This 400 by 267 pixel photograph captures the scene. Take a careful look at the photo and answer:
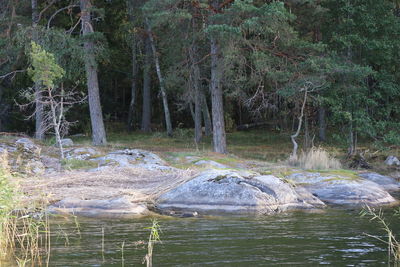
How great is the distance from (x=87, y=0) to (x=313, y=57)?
30.2ft

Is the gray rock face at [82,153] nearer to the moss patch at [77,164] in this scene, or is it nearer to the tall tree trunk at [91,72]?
the moss patch at [77,164]

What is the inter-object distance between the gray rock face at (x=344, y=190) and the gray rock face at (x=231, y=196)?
863mm

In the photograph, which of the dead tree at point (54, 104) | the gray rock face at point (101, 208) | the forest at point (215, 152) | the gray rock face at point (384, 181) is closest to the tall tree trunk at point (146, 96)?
the forest at point (215, 152)

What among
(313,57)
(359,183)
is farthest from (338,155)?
(359,183)

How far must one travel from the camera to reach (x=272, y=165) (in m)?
17.5

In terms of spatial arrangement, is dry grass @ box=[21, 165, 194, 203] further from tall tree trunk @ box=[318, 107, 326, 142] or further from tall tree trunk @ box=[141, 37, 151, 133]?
tall tree trunk @ box=[141, 37, 151, 133]

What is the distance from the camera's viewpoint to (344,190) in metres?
13.5

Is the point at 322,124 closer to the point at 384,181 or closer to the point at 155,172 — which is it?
the point at 384,181

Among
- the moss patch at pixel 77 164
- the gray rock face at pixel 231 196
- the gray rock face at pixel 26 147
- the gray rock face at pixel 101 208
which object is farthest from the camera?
the gray rock face at pixel 26 147

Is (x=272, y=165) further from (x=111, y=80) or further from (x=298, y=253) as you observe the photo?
(x=111, y=80)

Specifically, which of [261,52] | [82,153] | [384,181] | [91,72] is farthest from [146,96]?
[384,181]

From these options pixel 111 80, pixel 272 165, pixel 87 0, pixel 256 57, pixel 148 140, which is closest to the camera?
pixel 272 165

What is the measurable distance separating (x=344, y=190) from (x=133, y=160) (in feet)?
20.8

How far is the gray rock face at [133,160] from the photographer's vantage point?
15.6 metres
